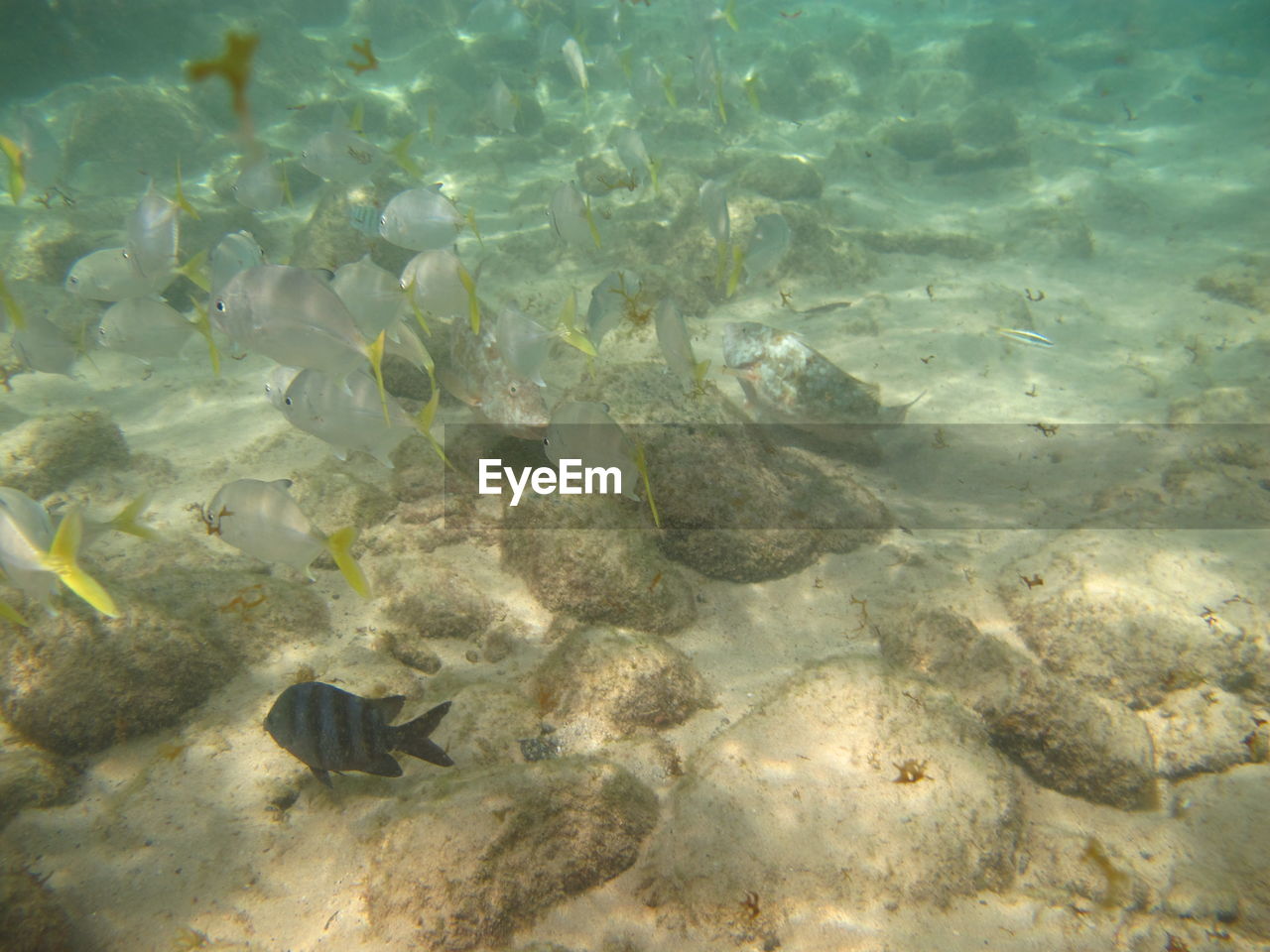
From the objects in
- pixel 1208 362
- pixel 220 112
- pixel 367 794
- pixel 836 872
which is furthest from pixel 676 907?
pixel 220 112

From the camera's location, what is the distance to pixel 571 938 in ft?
7.40

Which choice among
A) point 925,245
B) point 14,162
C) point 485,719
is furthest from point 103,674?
point 925,245

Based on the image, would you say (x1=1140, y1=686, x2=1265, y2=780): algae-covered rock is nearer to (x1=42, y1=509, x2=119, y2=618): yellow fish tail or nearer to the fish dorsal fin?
the fish dorsal fin

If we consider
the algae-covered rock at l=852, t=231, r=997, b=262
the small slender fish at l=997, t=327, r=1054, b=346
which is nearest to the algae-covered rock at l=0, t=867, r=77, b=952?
the small slender fish at l=997, t=327, r=1054, b=346

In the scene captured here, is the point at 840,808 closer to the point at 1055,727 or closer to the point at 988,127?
the point at 1055,727

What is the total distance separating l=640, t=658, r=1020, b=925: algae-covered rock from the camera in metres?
2.35

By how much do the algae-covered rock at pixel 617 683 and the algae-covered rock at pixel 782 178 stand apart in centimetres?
1020

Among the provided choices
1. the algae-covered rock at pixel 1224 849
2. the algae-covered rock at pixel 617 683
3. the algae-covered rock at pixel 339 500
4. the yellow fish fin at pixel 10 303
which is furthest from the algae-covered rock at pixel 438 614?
the algae-covered rock at pixel 1224 849

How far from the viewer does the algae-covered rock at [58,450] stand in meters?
4.83

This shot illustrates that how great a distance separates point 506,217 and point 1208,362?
34.1 ft

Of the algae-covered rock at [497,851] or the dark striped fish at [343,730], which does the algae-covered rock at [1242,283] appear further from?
the dark striped fish at [343,730]

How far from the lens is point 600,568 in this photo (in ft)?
11.3

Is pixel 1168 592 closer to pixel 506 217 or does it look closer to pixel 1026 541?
pixel 1026 541

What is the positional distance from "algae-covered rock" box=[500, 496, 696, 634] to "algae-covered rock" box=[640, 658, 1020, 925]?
0.84 meters
